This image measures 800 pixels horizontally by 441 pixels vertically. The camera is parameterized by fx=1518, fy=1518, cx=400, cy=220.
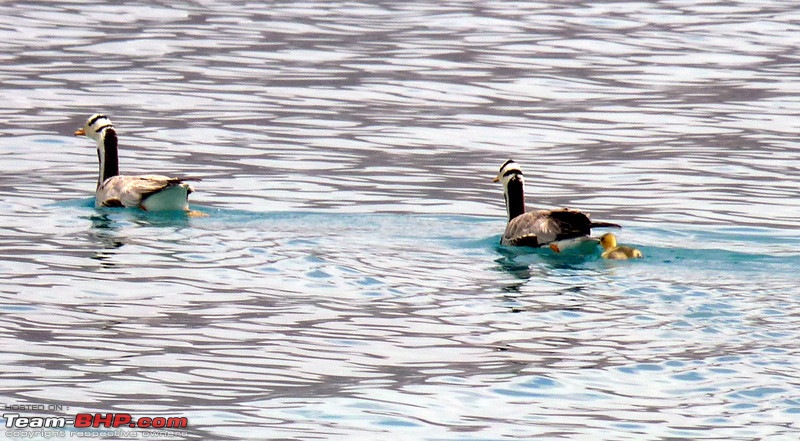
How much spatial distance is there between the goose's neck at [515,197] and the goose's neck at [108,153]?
5.18 meters

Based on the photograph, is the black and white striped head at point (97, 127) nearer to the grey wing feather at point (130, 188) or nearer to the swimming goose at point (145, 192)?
the swimming goose at point (145, 192)

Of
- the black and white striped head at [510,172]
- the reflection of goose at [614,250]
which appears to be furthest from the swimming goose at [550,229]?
the black and white striped head at [510,172]

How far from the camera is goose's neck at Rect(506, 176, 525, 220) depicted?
16750 millimetres

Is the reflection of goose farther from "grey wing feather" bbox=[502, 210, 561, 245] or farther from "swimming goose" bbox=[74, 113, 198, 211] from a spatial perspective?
"swimming goose" bbox=[74, 113, 198, 211]

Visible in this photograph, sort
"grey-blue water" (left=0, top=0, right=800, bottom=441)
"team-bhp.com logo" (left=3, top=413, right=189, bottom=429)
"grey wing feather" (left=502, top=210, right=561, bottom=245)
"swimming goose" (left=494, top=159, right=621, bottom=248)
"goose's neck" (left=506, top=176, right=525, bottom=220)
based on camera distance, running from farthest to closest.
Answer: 1. "goose's neck" (left=506, top=176, right=525, bottom=220)
2. "grey wing feather" (left=502, top=210, right=561, bottom=245)
3. "swimming goose" (left=494, top=159, right=621, bottom=248)
4. "grey-blue water" (left=0, top=0, right=800, bottom=441)
5. "team-bhp.com logo" (left=3, top=413, right=189, bottom=429)

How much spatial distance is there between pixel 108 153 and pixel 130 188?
1.57 m

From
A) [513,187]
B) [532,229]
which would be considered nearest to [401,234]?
[513,187]

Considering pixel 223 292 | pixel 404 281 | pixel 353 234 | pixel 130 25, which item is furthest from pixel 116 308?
pixel 130 25

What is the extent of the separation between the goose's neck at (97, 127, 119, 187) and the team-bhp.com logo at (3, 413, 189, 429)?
9518 millimetres

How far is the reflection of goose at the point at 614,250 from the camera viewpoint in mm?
15062

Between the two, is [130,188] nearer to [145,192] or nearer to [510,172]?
[145,192]

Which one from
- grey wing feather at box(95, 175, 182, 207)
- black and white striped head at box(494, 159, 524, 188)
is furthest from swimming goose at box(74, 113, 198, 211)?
black and white striped head at box(494, 159, 524, 188)

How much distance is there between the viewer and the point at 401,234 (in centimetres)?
1647

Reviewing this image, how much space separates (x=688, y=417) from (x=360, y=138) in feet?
45.2
